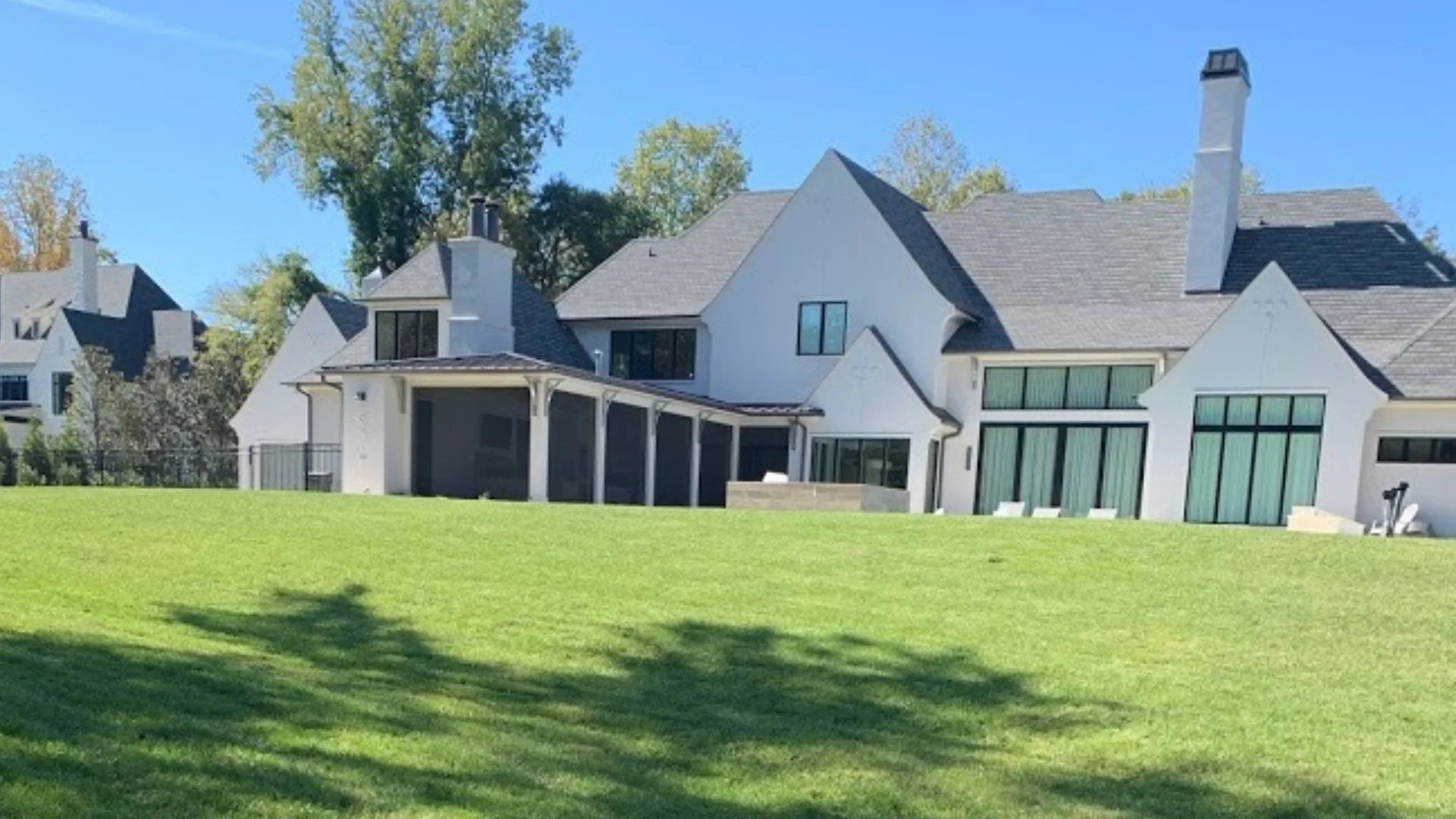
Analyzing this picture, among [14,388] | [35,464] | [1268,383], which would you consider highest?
[1268,383]

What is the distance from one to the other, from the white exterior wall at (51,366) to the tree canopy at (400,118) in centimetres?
1123

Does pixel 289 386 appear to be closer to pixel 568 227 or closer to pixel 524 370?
pixel 524 370

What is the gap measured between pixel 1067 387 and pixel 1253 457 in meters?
4.16

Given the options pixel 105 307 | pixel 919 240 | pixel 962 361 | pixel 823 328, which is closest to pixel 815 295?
pixel 823 328

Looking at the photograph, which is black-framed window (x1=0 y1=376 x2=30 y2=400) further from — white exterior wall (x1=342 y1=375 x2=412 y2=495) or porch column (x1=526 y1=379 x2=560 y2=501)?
porch column (x1=526 y1=379 x2=560 y2=501)

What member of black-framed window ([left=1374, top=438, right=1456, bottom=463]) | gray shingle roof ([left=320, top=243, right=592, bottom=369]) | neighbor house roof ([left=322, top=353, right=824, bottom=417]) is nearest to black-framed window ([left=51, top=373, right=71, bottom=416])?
gray shingle roof ([left=320, top=243, right=592, bottom=369])

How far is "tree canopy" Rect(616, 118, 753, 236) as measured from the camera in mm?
50281

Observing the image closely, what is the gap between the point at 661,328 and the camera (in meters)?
27.5

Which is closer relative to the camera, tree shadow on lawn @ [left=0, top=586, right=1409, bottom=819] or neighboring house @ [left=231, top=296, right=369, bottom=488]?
tree shadow on lawn @ [left=0, top=586, right=1409, bottom=819]

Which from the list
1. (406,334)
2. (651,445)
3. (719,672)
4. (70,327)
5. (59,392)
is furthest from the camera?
(59,392)

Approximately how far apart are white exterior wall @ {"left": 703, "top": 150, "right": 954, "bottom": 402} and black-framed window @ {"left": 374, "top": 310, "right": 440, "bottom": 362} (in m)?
6.80

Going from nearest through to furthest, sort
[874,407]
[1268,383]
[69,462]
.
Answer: [1268,383] < [874,407] < [69,462]

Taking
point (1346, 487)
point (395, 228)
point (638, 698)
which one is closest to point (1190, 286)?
point (1346, 487)

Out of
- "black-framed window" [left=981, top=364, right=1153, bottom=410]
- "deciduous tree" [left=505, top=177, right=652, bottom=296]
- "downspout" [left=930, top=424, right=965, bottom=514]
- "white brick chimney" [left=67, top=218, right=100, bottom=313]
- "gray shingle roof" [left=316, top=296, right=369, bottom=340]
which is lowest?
"downspout" [left=930, top=424, right=965, bottom=514]
